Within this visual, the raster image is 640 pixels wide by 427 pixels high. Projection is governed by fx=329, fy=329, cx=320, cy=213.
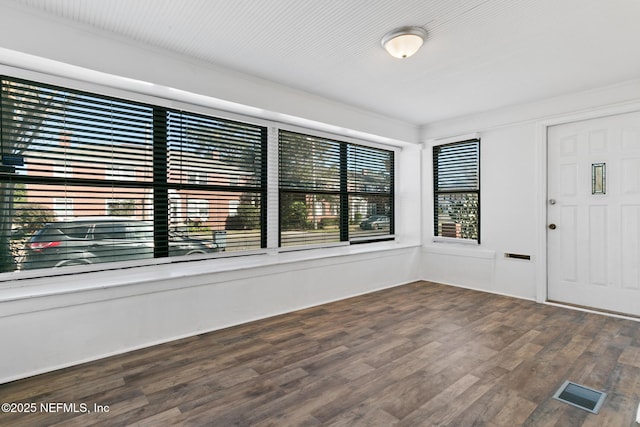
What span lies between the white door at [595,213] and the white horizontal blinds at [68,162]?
4.72 meters

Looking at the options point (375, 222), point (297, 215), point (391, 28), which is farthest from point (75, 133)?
point (375, 222)

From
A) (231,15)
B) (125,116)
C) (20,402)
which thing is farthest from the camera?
(125,116)

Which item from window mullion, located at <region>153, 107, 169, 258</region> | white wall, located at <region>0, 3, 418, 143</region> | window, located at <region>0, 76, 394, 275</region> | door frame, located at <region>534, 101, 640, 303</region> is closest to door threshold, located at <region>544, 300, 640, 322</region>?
door frame, located at <region>534, 101, 640, 303</region>

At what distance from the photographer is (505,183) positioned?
180 inches

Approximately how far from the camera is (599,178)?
382 centimetres

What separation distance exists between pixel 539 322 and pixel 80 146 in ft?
15.3

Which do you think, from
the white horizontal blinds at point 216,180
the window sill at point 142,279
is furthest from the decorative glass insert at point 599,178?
the white horizontal blinds at point 216,180

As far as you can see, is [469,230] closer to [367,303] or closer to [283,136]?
[367,303]

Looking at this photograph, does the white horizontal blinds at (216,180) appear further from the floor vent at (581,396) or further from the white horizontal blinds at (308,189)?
the floor vent at (581,396)

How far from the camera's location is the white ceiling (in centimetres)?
227

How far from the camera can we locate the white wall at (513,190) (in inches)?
159

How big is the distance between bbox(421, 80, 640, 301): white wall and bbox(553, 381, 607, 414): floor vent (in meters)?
2.22

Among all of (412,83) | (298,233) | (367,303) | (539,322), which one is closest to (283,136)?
(298,233)

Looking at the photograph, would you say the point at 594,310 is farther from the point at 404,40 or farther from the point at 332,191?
the point at 404,40
